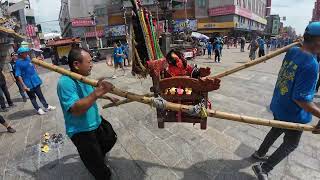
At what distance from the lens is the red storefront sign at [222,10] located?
43.0 metres

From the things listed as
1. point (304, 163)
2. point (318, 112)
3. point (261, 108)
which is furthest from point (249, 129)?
point (318, 112)

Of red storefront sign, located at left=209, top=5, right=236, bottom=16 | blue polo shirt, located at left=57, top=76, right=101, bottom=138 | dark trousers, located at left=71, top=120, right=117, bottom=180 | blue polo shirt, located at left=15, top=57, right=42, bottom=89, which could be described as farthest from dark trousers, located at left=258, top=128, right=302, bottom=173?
red storefront sign, located at left=209, top=5, right=236, bottom=16

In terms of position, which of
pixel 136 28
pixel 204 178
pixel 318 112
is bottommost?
pixel 204 178

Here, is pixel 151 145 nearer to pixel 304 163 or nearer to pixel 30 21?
pixel 304 163

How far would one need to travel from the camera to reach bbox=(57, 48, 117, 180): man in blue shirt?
→ 211 cm

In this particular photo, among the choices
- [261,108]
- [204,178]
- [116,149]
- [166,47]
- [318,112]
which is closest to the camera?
[318,112]

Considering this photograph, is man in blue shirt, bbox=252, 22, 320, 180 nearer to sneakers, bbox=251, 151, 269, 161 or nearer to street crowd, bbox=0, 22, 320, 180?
street crowd, bbox=0, 22, 320, 180

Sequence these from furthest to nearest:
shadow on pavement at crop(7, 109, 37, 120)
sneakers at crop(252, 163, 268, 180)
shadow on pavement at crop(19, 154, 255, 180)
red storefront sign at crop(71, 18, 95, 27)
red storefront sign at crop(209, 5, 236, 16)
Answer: red storefront sign at crop(71, 18, 95, 27) < red storefront sign at crop(209, 5, 236, 16) < shadow on pavement at crop(7, 109, 37, 120) < shadow on pavement at crop(19, 154, 255, 180) < sneakers at crop(252, 163, 268, 180)

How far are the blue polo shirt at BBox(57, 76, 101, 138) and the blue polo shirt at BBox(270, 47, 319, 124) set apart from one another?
210 cm

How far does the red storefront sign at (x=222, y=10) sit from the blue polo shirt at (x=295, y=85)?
44.5 m

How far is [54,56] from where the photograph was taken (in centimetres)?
2741

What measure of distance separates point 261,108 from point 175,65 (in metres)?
2.95

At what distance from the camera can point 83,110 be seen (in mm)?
2121

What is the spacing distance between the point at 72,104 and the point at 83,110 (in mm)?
123
